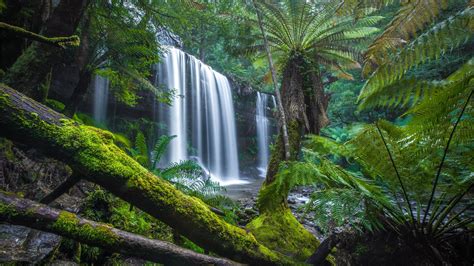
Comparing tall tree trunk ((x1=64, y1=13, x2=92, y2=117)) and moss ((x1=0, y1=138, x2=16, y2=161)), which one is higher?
tall tree trunk ((x1=64, y1=13, x2=92, y2=117))

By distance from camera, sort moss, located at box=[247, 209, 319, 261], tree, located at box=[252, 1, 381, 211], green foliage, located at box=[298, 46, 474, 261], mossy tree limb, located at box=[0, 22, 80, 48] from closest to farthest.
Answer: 1. mossy tree limb, located at box=[0, 22, 80, 48]
2. green foliage, located at box=[298, 46, 474, 261]
3. moss, located at box=[247, 209, 319, 261]
4. tree, located at box=[252, 1, 381, 211]

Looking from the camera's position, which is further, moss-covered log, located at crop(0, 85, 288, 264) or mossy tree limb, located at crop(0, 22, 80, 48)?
mossy tree limb, located at crop(0, 22, 80, 48)

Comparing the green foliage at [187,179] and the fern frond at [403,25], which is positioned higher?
the fern frond at [403,25]

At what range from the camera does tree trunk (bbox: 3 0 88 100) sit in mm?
2730

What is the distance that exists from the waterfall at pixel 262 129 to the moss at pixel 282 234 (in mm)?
12241

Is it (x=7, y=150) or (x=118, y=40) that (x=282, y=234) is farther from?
(x=118, y=40)

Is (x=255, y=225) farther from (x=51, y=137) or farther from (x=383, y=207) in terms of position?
(x=51, y=137)

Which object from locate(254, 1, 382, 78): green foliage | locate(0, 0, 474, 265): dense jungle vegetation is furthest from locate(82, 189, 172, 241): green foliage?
locate(254, 1, 382, 78): green foliage

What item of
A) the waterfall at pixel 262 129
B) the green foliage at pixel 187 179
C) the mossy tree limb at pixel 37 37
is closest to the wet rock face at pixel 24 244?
the mossy tree limb at pixel 37 37

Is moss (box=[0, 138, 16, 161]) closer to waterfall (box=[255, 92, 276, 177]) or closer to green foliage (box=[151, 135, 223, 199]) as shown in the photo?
green foliage (box=[151, 135, 223, 199])

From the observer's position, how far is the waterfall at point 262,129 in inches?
597

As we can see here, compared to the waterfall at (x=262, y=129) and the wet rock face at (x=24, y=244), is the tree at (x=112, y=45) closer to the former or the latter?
the wet rock face at (x=24, y=244)

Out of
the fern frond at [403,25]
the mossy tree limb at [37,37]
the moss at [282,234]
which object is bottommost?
the moss at [282,234]

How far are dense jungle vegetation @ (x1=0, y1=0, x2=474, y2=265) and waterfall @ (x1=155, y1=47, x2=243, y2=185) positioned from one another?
5.87m
